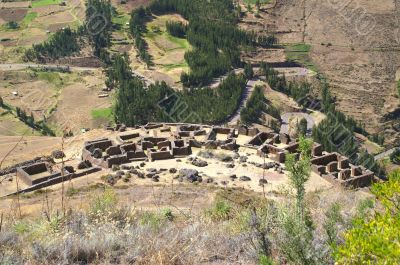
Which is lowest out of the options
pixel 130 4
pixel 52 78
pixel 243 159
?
pixel 52 78

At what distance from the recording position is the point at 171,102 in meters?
92.1

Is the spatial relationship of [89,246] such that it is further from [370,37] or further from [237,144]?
[370,37]

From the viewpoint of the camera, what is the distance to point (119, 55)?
389 ft

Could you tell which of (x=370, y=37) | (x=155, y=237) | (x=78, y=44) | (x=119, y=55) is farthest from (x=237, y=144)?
(x=370, y=37)

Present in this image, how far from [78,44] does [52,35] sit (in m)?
8.32

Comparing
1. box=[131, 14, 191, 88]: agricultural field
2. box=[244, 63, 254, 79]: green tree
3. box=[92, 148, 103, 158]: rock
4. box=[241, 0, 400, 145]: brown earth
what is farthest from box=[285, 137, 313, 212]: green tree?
box=[244, 63, 254, 79]: green tree

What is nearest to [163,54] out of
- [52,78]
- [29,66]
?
[52,78]

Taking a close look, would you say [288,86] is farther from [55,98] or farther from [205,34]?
[55,98]

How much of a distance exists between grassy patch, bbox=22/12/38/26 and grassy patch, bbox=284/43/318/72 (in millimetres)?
71260

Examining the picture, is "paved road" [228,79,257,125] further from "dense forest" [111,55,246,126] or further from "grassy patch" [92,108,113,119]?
"grassy patch" [92,108,113,119]

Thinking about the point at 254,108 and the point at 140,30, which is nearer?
the point at 254,108

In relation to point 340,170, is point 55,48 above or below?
below

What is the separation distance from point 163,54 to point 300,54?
35340mm

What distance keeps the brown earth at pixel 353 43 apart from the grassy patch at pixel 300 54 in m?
1.51
